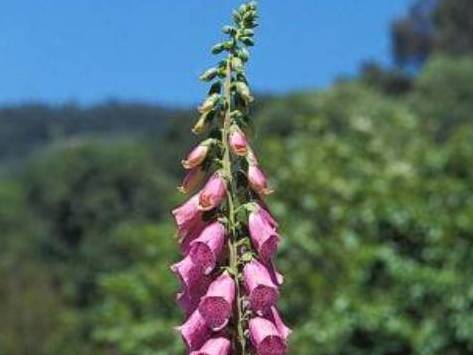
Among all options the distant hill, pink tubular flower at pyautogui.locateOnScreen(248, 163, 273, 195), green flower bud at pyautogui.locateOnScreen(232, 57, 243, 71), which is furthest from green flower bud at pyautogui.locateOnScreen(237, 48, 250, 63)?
the distant hill

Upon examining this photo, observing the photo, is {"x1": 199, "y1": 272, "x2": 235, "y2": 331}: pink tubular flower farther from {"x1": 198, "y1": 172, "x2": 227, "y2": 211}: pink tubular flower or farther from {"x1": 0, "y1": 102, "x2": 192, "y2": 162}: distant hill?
{"x1": 0, "y1": 102, "x2": 192, "y2": 162}: distant hill

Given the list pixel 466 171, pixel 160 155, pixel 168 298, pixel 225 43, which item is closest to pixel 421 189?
pixel 466 171

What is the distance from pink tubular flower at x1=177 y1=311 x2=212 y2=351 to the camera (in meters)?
4.00

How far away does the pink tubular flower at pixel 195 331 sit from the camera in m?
4.00

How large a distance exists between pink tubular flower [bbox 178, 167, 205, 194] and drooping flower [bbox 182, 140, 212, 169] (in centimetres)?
4

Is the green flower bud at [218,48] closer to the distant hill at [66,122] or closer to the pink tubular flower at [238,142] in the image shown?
the pink tubular flower at [238,142]

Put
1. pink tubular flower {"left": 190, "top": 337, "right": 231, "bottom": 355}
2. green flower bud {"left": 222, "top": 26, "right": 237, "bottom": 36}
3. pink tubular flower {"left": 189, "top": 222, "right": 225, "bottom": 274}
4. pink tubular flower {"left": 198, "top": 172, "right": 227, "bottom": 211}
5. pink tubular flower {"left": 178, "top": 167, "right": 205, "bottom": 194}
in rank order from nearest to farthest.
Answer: pink tubular flower {"left": 190, "top": 337, "right": 231, "bottom": 355}, pink tubular flower {"left": 189, "top": 222, "right": 225, "bottom": 274}, pink tubular flower {"left": 198, "top": 172, "right": 227, "bottom": 211}, pink tubular flower {"left": 178, "top": 167, "right": 205, "bottom": 194}, green flower bud {"left": 222, "top": 26, "right": 237, "bottom": 36}

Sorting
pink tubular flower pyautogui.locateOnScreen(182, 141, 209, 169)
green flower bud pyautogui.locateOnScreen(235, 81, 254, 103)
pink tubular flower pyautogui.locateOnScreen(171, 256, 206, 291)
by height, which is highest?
green flower bud pyautogui.locateOnScreen(235, 81, 254, 103)

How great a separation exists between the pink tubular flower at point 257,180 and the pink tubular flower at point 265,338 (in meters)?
0.34

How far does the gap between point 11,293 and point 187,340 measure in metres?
58.6

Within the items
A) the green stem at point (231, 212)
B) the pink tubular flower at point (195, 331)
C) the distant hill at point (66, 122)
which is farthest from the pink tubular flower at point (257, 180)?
the distant hill at point (66, 122)

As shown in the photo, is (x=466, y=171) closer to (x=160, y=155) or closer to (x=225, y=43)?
(x=225, y=43)

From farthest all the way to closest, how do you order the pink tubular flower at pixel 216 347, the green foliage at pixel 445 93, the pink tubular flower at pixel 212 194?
the green foliage at pixel 445 93 → the pink tubular flower at pixel 212 194 → the pink tubular flower at pixel 216 347

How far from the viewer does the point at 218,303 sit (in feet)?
13.0
